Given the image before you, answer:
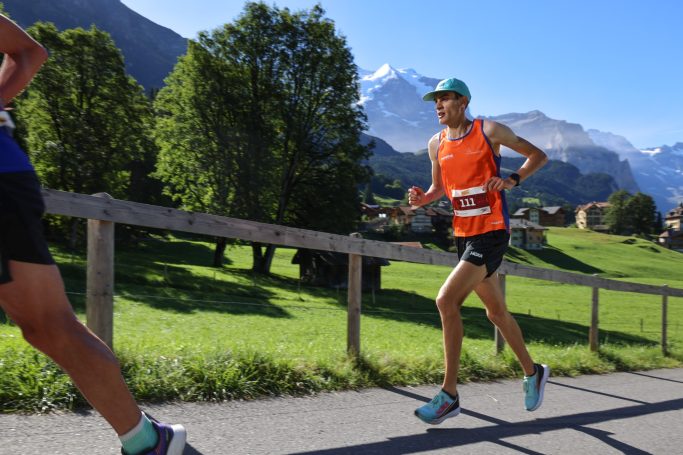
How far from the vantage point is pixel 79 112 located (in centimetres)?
3531

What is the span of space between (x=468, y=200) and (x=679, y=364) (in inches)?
224

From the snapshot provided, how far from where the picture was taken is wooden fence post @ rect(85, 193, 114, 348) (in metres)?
3.75

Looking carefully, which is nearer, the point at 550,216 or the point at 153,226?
the point at 153,226

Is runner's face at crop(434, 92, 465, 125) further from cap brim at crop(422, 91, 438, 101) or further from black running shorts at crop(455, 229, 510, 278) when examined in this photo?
black running shorts at crop(455, 229, 510, 278)

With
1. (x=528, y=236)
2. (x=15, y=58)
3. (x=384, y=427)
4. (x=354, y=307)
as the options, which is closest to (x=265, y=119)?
(x=354, y=307)

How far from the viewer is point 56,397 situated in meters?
3.24

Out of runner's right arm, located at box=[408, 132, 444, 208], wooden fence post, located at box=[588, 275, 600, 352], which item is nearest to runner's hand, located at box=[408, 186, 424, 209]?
runner's right arm, located at box=[408, 132, 444, 208]

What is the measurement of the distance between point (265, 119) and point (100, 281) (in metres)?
32.7

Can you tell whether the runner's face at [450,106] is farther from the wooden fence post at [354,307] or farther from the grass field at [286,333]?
the grass field at [286,333]

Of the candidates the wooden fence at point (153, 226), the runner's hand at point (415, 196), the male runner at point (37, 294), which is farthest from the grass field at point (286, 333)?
the runner's hand at point (415, 196)

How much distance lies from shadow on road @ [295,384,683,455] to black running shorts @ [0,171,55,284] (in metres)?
1.64

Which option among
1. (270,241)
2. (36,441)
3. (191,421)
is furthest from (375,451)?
(270,241)

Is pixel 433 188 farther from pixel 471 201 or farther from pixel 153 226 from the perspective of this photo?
pixel 153 226

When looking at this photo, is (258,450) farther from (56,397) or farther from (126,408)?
(56,397)
